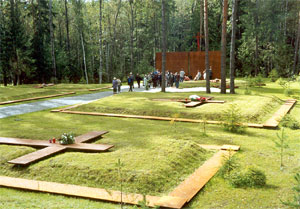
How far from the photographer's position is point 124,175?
5.86 metres

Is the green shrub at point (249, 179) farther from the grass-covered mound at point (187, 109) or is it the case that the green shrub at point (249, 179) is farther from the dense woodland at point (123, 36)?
the dense woodland at point (123, 36)

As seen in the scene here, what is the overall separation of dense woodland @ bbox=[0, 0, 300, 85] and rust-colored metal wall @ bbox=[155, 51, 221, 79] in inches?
214

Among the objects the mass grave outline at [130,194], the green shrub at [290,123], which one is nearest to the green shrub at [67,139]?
the mass grave outline at [130,194]

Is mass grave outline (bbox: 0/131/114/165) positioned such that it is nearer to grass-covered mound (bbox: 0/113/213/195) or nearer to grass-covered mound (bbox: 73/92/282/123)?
grass-covered mound (bbox: 0/113/213/195)

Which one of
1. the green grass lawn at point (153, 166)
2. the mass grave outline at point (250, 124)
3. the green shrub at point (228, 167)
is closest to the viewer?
the green grass lawn at point (153, 166)

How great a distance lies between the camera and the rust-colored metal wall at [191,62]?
1277 inches

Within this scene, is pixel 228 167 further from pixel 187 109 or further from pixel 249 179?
pixel 187 109

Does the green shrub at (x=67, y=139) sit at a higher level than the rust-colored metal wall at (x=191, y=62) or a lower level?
lower

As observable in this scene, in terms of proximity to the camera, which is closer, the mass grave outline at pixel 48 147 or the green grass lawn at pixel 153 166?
the green grass lawn at pixel 153 166

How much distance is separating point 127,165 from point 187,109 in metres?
7.64

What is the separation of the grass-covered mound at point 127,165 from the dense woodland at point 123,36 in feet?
77.5

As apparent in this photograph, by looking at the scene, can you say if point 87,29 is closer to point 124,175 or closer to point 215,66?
point 215,66

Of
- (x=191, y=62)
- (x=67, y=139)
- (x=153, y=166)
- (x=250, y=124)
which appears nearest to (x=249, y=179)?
(x=153, y=166)

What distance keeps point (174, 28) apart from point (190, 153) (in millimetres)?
51342
